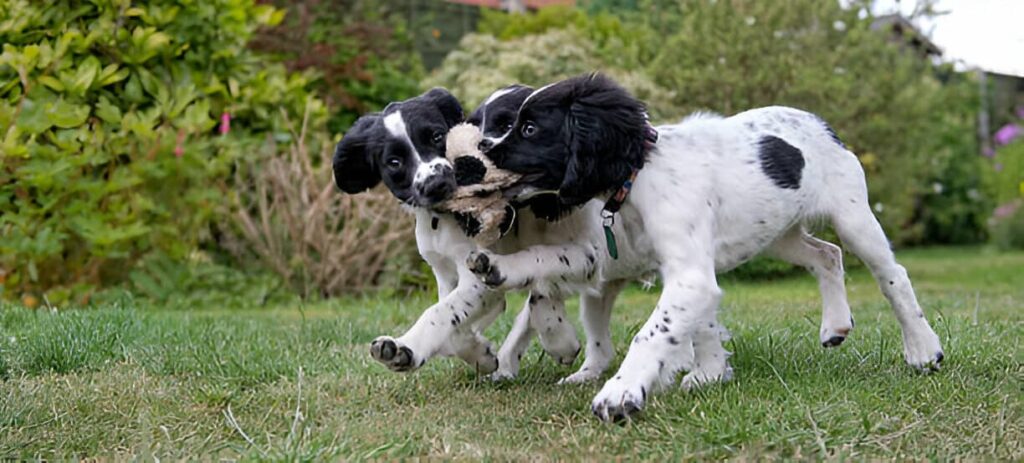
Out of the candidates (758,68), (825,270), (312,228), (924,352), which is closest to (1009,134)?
(758,68)

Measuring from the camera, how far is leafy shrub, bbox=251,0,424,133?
965 centimetres

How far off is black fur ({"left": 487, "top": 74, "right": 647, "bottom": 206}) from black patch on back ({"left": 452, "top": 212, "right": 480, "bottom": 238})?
0.66 ft

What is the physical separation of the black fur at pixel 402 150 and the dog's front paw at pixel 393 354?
0.43 m

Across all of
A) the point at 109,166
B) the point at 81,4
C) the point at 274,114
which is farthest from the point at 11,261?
the point at 274,114

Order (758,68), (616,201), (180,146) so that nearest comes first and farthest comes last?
(616,201), (180,146), (758,68)

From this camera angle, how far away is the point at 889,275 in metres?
4.00

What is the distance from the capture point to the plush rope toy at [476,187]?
3.25 meters

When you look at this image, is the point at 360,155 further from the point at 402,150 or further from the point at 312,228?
the point at 312,228

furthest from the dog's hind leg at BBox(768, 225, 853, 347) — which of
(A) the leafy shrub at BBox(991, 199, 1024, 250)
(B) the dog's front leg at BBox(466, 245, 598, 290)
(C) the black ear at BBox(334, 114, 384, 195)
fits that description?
(A) the leafy shrub at BBox(991, 199, 1024, 250)

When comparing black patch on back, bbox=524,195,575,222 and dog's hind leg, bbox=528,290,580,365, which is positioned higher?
black patch on back, bbox=524,195,575,222

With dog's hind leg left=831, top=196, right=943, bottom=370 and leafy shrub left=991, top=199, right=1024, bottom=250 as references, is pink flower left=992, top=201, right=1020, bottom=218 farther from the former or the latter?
dog's hind leg left=831, top=196, right=943, bottom=370

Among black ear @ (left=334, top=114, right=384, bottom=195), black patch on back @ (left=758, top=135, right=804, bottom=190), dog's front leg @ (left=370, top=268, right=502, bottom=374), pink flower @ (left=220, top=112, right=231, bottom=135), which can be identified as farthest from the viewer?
pink flower @ (left=220, top=112, right=231, bottom=135)

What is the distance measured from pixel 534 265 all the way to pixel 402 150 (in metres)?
0.56

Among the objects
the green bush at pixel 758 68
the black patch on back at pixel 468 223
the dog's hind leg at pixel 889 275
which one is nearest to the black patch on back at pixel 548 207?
the black patch on back at pixel 468 223
